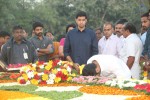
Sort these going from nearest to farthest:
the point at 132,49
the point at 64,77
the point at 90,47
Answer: the point at 64,77 → the point at 132,49 → the point at 90,47

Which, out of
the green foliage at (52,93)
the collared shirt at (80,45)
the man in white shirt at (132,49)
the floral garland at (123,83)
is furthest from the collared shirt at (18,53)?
the floral garland at (123,83)

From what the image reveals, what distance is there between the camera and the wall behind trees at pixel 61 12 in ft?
149

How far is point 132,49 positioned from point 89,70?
59.3 inches

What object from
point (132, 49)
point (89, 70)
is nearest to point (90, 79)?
point (89, 70)

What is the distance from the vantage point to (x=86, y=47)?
10227 millimetres

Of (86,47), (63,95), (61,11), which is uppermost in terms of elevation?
(61,11)

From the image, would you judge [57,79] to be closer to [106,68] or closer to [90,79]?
[90,79]

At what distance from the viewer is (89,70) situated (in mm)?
8586

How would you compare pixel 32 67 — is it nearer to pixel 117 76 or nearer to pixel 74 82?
pixel 74 82

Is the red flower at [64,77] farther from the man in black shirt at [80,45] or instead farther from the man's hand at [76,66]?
the man in black shirt at [80,45]

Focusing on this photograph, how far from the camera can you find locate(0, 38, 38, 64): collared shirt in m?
10.6

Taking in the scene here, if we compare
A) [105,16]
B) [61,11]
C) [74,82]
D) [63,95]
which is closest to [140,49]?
[74,82]

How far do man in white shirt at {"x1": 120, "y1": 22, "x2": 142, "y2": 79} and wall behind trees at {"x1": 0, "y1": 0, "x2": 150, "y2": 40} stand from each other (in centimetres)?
3060

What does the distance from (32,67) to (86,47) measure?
1753 millimetres
